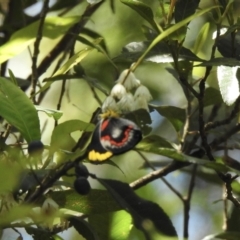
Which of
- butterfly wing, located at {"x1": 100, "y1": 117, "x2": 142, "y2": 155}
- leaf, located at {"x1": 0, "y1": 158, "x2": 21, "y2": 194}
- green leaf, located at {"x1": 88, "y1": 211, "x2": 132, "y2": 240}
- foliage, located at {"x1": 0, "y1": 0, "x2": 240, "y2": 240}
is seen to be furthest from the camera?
→ green leaf, located at {"x1": 88, "y1": 211, "x2": 132, "y2": 240}

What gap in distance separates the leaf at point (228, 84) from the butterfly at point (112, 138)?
0.24 meters

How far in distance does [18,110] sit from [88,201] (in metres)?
0.18

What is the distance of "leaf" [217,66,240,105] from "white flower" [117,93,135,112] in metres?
0.14

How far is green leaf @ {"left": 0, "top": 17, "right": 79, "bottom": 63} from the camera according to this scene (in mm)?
938

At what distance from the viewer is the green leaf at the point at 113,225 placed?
3.04ft

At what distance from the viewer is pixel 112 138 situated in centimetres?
58

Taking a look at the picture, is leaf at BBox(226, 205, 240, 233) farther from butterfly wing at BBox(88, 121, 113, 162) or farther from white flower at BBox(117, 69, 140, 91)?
butterfly wing at BBox(88, 121, 113, 162)

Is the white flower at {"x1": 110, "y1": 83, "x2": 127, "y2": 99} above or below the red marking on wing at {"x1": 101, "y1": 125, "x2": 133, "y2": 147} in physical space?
above

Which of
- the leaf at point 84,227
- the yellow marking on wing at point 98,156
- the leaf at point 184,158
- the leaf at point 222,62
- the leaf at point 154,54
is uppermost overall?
the leaf at point 154,54

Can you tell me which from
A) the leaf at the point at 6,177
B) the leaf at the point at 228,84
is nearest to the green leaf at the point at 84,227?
the leaf at the point at 228,84

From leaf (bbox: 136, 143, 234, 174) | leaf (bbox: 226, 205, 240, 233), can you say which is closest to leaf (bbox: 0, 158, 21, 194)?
leaf (bbox: 136, 143, 234, 174)

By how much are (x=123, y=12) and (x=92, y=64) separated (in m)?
0.27

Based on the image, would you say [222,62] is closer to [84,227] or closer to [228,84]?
[228,84]

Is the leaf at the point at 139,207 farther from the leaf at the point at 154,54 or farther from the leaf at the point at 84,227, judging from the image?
the leaf at the point at 154,54
